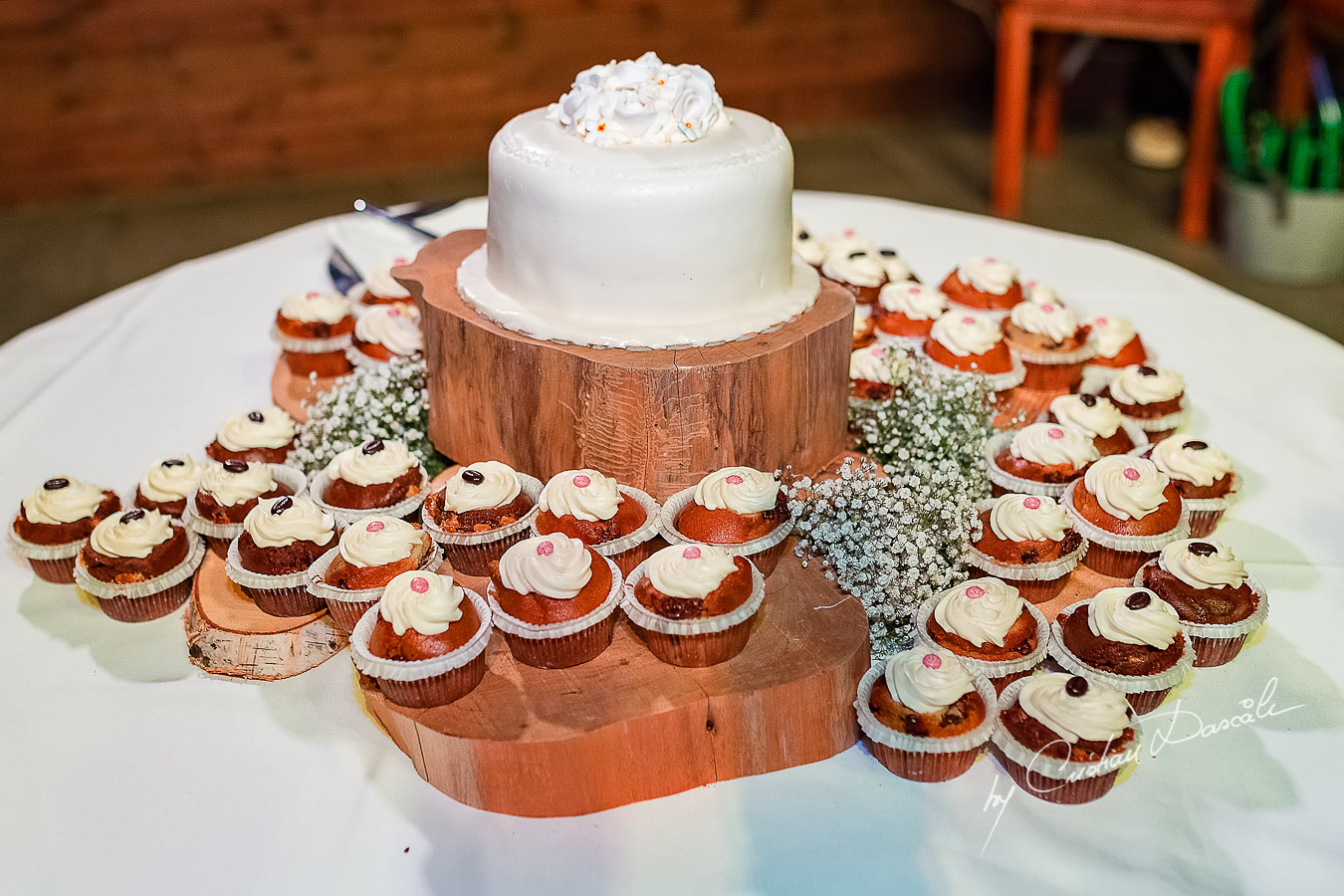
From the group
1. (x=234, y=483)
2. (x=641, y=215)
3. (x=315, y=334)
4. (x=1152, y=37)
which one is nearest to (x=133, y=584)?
(x=234, y=483)

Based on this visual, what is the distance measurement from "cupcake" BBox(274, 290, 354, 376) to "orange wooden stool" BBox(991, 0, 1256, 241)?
3652 mm

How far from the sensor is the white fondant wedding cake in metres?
2.65

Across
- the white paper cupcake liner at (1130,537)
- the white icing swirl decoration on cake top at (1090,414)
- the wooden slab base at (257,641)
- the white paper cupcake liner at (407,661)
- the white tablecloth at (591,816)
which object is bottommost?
the white tablecloth at (591,816)

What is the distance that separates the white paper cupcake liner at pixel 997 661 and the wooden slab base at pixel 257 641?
47.7 inches

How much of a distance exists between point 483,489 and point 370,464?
327mm

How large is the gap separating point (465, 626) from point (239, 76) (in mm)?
5528

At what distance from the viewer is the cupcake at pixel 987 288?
3736 millimetres

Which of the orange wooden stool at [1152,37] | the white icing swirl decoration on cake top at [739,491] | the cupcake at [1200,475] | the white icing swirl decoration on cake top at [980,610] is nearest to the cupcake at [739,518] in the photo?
the white icing swirl decoration on cake top at [739,491]

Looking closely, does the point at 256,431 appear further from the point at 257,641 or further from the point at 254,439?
the point at 257,641

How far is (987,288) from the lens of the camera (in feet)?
12.2

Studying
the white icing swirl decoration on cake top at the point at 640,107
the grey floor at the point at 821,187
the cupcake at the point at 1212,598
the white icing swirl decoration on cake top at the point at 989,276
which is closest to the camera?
the cupcake at the point at 1212,598

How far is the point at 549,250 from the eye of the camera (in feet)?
9.01

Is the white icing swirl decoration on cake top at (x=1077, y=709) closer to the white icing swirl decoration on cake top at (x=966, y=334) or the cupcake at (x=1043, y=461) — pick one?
the cupcake at (x=1043, y=461)

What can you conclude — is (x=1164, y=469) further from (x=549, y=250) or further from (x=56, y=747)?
(x=56, y=747)
